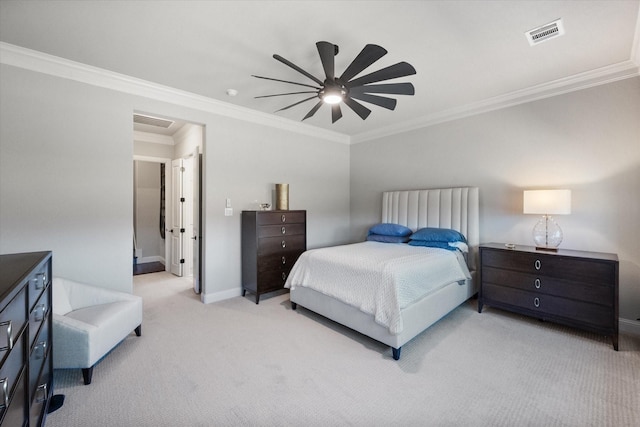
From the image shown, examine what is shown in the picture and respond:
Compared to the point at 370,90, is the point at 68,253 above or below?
below

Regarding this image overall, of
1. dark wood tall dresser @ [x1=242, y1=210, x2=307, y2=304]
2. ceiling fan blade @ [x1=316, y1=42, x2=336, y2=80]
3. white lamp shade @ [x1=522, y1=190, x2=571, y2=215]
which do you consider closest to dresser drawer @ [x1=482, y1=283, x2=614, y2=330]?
white lamp shade @ [x1=522, y1=190, x2=571, y2=215]

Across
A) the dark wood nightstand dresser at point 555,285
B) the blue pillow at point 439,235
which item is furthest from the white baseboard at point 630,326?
the blue pillow at point 439,235

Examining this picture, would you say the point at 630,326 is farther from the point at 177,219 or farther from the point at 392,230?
the point at 177,219

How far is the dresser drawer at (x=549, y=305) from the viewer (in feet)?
8.37

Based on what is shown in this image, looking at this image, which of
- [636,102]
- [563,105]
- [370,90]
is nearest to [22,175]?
[370,90]

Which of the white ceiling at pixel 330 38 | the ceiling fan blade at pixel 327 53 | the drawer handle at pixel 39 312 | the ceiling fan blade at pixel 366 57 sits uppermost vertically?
the white ceiling at pixel 330 38

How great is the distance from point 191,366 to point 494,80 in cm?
419

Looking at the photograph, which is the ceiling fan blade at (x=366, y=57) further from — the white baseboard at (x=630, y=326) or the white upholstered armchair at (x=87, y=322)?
the white baseboard at (x=630, y=326)

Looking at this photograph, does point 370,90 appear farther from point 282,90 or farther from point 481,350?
point 481,350

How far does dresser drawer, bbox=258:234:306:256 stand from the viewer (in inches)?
149

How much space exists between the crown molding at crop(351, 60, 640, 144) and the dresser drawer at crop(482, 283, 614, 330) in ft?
7.61

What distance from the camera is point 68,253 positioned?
2.80 m

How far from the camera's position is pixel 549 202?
2.90m

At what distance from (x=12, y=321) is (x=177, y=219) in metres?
4.47
